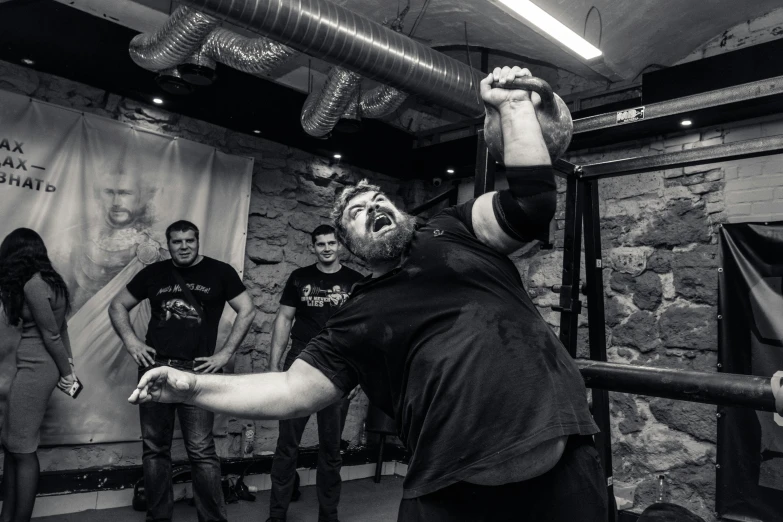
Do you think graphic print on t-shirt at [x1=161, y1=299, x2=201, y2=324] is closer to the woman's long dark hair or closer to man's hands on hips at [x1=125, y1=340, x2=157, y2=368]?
man's hands on hips at [x1=125, y1=340, x2=157, y2=368]

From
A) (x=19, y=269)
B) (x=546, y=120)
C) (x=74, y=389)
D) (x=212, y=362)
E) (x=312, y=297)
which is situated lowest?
(x=74, y=389)

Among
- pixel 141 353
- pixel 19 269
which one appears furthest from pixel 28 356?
pixel 141 353

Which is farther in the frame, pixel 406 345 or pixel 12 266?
pixel 12 266

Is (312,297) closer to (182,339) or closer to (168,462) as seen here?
(182,339)

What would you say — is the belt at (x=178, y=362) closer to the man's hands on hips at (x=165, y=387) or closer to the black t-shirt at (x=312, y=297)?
the black t-shirt at (x=312, y=297)

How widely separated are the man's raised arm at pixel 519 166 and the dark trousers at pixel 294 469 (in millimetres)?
2534

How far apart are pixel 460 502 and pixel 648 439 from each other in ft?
9.97

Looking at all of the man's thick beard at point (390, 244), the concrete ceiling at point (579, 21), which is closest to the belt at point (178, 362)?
the concrete ceiling at point (579, 21)

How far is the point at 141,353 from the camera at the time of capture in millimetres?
3344

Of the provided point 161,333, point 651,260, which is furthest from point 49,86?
point 651,260

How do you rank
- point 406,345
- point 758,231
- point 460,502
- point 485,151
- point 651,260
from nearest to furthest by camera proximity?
point 460,502, point 406,345, point 485,151, point 758,231, point 651,260

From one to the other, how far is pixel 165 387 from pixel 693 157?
204 cm

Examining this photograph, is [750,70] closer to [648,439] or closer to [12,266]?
[648,439]

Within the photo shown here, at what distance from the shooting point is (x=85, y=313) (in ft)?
11.9
